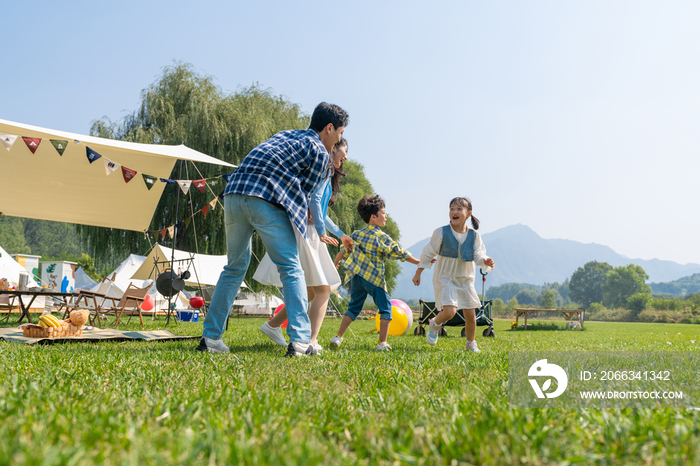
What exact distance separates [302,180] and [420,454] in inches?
106

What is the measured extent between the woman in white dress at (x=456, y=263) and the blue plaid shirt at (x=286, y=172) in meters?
1.75

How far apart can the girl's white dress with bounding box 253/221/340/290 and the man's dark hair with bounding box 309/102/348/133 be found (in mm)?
826

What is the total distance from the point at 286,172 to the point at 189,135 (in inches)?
535

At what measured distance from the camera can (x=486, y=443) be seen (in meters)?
1.15

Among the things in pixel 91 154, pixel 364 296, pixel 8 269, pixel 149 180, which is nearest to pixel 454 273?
pixel 364 296

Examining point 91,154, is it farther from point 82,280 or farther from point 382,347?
point 82,280

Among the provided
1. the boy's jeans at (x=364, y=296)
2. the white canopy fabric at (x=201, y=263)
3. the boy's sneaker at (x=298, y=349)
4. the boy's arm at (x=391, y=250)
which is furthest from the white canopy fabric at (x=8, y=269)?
the boy's sneaker at (x=298, y=349)

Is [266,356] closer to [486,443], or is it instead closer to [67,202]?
[486,443]

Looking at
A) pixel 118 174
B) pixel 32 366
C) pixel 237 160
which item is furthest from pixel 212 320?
pixel 237 160

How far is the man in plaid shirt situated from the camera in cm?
333

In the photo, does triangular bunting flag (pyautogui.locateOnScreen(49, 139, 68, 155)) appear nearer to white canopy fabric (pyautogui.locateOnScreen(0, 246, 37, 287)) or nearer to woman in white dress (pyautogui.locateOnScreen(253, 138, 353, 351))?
woman in white dress (pyautogui.locateOnScreen(253, 138, 353, 351))

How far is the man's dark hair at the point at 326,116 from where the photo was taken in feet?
12.5

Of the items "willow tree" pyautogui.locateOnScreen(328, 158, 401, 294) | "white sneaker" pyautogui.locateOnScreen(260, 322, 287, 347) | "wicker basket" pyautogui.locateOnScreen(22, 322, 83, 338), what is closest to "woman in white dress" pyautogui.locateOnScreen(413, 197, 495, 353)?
"white sneaker" pyautogui.locateOnScreen(260, 322, 287, 347)

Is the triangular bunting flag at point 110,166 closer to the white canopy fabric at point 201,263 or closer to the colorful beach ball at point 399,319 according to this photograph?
the colorful beach ball at point 399,319
